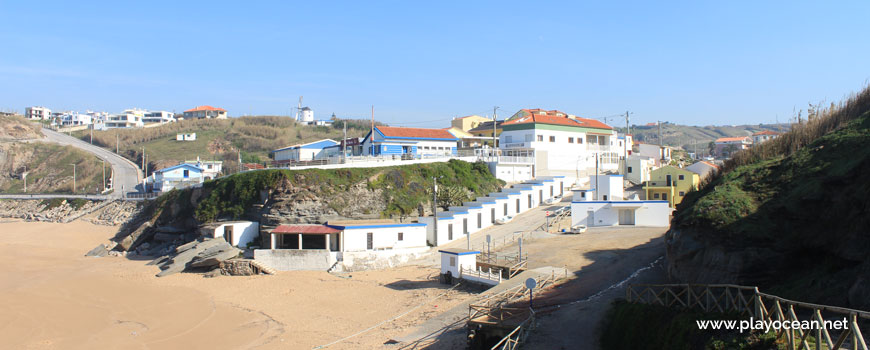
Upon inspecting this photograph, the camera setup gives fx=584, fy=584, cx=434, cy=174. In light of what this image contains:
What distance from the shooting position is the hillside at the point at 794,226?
1258 centimetres

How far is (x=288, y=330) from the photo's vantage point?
71.8ft

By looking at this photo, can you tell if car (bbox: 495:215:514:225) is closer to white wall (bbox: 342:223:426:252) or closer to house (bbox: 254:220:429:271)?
house (bbox: 254:220:429:271)

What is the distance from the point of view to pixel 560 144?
53188 mm

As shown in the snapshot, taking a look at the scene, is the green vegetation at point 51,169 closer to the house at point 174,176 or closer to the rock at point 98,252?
the house at point 174,176

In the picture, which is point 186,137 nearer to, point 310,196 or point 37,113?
point 310,196

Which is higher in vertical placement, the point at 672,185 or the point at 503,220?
the point at 672,185

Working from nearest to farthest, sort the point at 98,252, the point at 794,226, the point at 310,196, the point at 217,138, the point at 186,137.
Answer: the point at 794,226 < the point at 310,196 < the point at 98,252 < the point at 186,137 < the point at 217,138

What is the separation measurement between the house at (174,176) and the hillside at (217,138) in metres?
12.1

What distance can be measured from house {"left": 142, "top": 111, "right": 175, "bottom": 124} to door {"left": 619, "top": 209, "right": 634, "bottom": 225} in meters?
117

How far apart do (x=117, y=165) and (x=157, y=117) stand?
59.3 m

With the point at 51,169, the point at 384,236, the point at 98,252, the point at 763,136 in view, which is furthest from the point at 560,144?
the point at 51,169

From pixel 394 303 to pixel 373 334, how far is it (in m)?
4.09

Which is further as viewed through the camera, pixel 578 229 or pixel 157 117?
pixel 157 117

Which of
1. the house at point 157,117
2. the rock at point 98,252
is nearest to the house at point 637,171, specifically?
the rock at point 98,252
